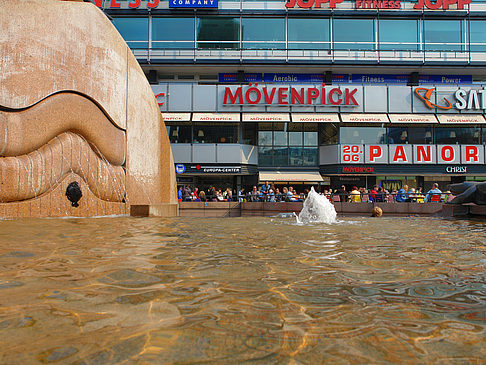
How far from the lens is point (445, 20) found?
25203 mm

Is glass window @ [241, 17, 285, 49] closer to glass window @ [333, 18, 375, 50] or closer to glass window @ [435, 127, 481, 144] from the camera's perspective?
glass window @ [333, 18, 375, 50]

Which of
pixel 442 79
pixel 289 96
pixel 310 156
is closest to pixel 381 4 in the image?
pixel 442 79

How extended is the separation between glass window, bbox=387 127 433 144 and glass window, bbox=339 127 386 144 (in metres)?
0.61

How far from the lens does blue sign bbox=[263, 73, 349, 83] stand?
83.5 ft

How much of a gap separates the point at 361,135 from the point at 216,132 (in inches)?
381

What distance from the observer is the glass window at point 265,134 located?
24.6m

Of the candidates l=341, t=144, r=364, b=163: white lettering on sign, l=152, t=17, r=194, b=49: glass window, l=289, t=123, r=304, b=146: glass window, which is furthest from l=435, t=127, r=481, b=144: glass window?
l=152, t=17, r=194, b=49: glass window

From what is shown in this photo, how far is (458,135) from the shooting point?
24.2 metres

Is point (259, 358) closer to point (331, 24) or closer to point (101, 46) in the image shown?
point (101, 46)

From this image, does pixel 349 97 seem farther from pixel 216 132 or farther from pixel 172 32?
pixel 172 32

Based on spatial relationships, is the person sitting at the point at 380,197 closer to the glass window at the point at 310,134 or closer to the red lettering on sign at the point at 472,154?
the glass window at the point at 310,134

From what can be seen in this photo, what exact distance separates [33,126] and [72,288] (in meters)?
4.63

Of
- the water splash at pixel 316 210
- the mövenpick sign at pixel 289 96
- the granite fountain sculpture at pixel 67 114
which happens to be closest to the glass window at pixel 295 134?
the mövenpick sign at pixel 289 96

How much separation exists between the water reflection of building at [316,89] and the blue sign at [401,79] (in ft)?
A: 0.24
